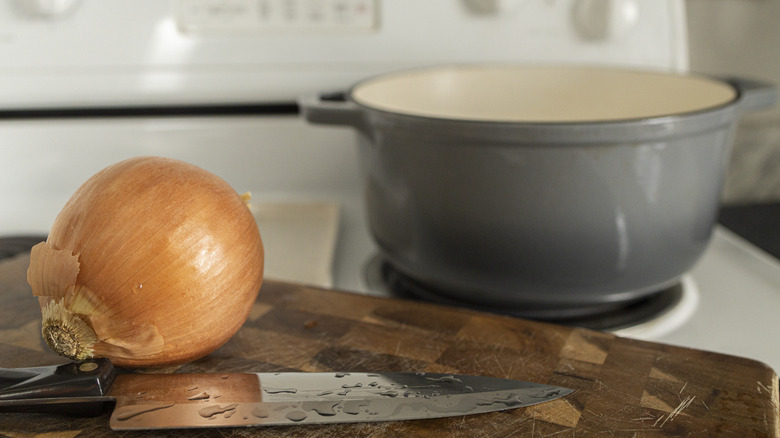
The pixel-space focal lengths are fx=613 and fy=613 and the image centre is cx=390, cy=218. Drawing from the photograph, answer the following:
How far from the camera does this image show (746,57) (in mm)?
901

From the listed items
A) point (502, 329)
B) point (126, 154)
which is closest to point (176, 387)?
point (502, 329)

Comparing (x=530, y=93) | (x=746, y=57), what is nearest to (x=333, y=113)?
(x=530, y=93)

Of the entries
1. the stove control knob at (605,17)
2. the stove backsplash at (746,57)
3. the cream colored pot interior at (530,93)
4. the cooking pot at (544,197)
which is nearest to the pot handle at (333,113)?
the cooking pot at (544,197)

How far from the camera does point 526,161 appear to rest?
0.44 meters

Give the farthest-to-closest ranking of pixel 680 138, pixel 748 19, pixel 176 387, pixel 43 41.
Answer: pixel 748 19 < pixel 43 41 < pixel 680 138 < pixel 176 387

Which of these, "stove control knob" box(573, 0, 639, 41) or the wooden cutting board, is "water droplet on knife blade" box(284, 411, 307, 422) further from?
"stove control knob" box(573, 0, 639, 41)

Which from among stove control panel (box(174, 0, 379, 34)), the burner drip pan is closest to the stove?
stove control panel (box(174, 0, 379, 34))

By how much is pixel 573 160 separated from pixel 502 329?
0.13 m

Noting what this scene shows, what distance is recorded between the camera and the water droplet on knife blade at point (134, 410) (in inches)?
12.6

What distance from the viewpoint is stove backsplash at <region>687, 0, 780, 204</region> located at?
2.88ft

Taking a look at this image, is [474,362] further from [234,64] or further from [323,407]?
[234,64]

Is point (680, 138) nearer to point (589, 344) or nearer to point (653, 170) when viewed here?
point (653, 170)

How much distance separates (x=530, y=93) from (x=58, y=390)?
1.90 ft

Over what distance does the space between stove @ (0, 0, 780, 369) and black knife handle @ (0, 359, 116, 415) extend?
0.35 metres
